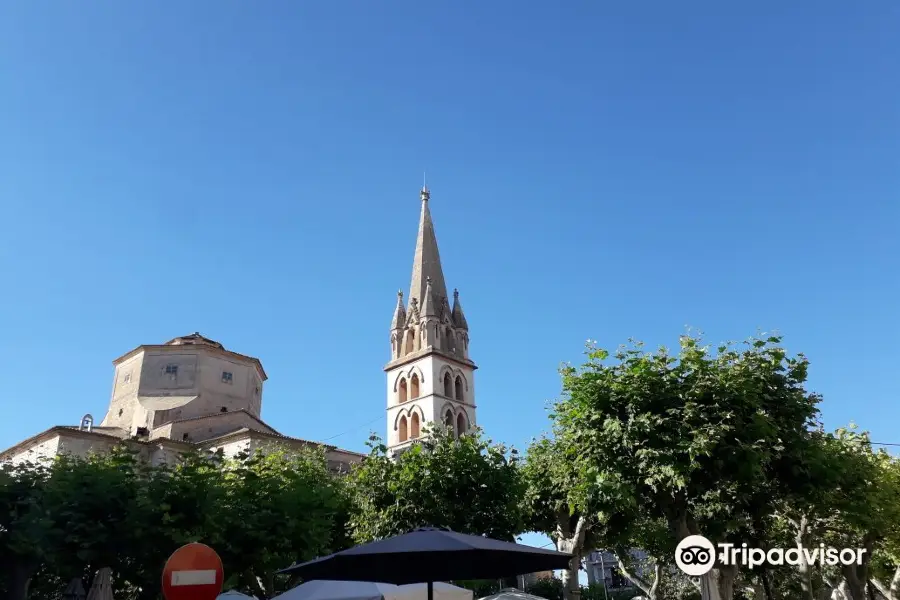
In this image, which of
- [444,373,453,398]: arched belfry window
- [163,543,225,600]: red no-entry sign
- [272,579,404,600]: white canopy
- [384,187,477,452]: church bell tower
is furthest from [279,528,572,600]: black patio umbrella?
[444,373,453,398]: arched belfry window

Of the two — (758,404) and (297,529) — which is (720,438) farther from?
A: (297,529)

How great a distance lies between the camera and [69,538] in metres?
13.8

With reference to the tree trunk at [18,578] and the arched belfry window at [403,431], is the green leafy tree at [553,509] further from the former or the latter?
the arched belfry window at [403,431]

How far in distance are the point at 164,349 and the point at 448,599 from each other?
1409 inches

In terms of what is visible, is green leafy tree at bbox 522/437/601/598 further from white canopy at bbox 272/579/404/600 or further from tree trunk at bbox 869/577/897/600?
tree trunk at bbox 869/577/897/600

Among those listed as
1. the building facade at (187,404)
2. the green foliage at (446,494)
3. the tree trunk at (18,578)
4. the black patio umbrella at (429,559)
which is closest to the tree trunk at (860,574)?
the green foliage at (446,494)

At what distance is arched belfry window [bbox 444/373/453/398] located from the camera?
180 feet

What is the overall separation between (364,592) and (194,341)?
35083 millimetres

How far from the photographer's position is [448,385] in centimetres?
5534

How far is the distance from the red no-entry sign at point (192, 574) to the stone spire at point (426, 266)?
5053 cm

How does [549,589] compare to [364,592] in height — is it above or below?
above

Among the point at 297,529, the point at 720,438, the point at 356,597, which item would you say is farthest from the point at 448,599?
the point at 720,438

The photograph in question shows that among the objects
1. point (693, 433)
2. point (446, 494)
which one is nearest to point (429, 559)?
point (693, 433)

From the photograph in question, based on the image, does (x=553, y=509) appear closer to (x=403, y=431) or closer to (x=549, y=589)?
(x=549, y=589)
